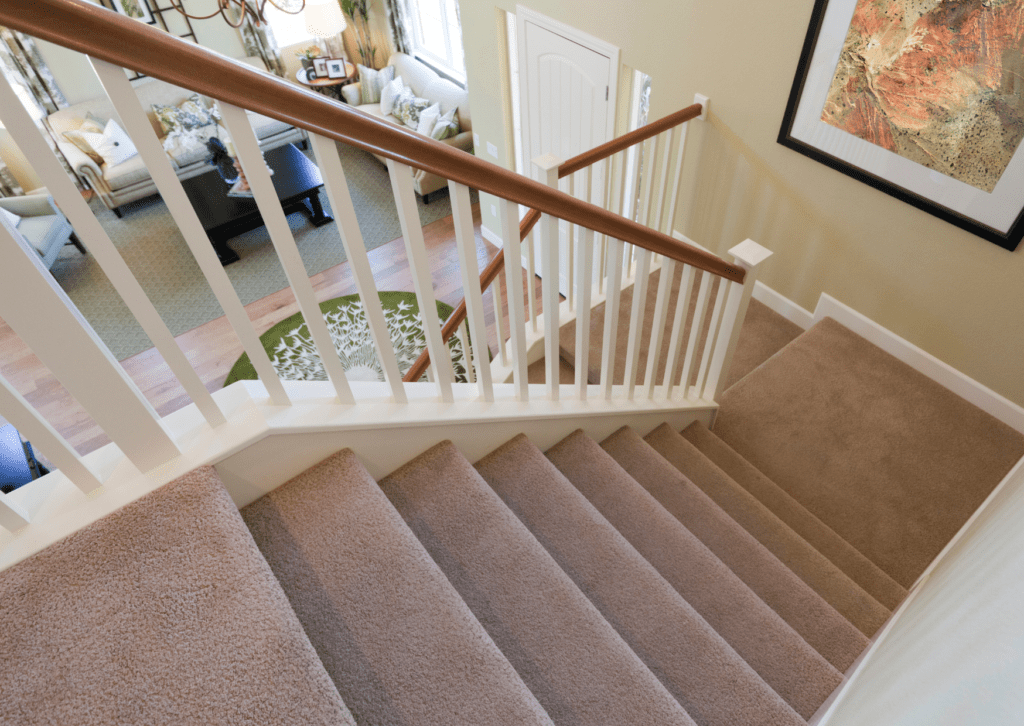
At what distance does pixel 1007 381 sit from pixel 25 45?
351 inches

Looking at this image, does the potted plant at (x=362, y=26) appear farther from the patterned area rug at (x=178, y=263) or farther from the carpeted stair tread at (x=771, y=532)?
the carpeted stair tread at (x=771, y=532)

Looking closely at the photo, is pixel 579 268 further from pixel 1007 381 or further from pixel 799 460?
pixel 1007 381

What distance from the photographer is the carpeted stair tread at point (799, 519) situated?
215cm

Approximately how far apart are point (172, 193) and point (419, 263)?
1.60 ft

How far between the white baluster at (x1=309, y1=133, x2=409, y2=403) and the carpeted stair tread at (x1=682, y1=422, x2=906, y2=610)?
1.61m

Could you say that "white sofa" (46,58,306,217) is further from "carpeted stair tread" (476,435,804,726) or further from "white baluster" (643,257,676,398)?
"carpeted stair tread" (476,435,804,726)

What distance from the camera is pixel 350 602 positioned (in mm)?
1268

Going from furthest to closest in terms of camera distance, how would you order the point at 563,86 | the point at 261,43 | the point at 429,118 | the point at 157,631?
the point at 261,43 → the point at 429,118 → the point at 563,86 → the point at 157,631

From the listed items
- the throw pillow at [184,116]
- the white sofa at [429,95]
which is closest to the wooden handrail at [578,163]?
the white sofa at [429,95]

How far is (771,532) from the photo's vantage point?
2172 mm

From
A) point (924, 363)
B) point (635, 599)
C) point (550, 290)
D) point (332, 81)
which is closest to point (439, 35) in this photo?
point (332, 81)

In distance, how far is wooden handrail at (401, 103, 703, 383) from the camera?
97.9 inches

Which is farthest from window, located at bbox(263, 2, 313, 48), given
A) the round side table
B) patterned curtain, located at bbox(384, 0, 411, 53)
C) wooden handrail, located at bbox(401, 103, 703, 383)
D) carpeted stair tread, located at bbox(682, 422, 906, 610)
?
carpeted stair tread, located at bbox(682, 422, 906, 610)

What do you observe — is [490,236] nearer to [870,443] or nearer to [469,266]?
[870,443]
